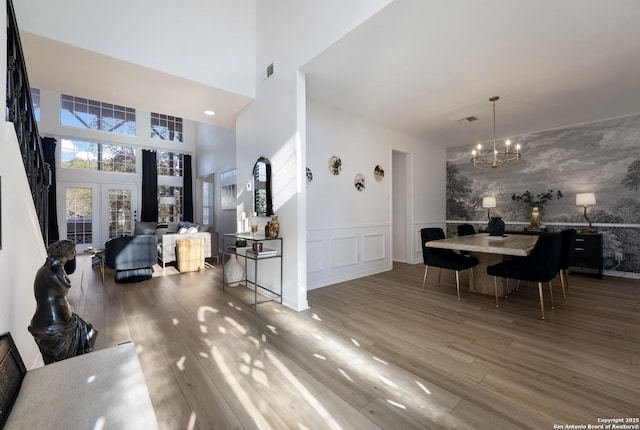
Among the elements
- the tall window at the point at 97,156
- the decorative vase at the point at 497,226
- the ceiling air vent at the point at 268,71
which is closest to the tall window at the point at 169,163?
the tall window at the point at 97,156

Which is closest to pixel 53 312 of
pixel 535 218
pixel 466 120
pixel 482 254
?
pixel 482 254

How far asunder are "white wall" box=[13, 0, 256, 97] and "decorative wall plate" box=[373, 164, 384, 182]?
246 centimetres

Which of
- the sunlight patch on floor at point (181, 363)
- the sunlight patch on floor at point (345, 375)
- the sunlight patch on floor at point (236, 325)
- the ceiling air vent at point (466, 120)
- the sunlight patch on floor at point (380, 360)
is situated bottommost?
the sunlight patch on floor at point (380, 360)

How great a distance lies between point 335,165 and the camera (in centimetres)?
432

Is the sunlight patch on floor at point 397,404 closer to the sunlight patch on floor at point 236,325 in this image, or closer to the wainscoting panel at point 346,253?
the sunlight patch on floor at point 236,325

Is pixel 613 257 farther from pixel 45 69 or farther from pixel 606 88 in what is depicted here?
pixel 45 69

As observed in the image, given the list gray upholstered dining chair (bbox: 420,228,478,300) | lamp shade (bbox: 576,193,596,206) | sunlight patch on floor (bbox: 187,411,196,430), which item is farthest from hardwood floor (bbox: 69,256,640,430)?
lamp shade (bbox: 576,193,596,206)

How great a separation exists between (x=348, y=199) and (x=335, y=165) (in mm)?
613

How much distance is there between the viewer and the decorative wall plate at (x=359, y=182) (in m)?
4.62

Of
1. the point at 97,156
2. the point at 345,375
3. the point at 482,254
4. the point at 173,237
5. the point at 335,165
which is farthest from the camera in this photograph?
the point at 97,156

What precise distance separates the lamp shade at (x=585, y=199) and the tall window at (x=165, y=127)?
34.7ft

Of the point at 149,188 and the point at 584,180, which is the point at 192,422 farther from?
the point at 149,188

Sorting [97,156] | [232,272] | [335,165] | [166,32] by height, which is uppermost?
[166,32]

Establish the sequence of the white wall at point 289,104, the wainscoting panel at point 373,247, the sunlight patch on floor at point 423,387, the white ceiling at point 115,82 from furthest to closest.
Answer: the wainscoting panel at point 373,247 → the white wall at point 289,104 → the white ceiling at point 115,82 → the sunlight patch on floor at point 423,387
